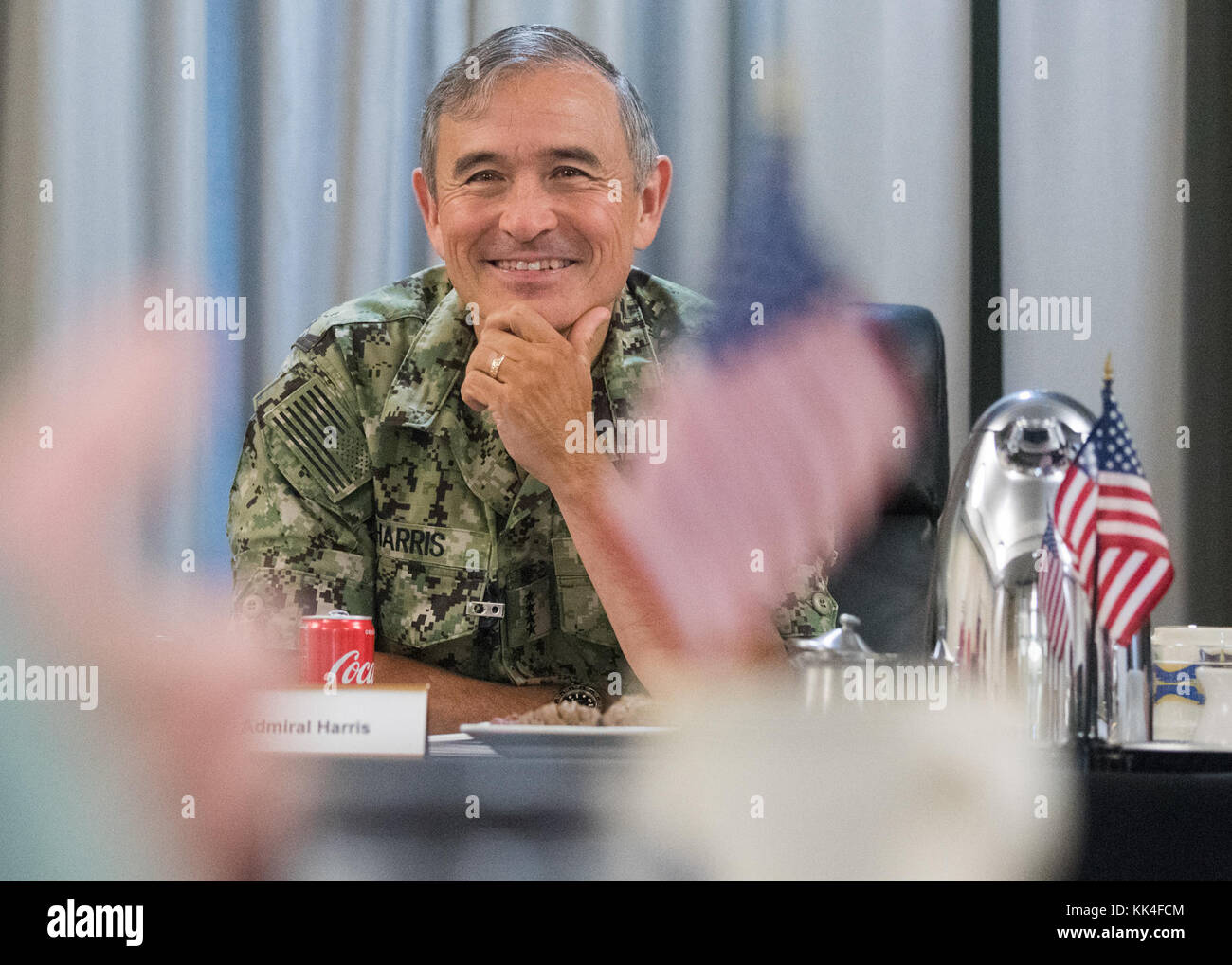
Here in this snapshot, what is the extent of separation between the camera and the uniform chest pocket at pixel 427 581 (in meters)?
1.41

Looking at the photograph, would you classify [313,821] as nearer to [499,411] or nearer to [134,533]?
[499,411]

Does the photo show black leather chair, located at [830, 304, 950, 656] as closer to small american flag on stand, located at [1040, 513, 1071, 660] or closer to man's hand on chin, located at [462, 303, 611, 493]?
man's hand on chin, located at [462, 303, 611, 493]

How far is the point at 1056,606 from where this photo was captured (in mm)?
619

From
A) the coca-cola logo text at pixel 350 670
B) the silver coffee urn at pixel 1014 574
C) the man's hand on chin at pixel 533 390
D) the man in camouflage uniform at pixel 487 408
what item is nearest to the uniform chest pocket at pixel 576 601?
the man in camouflage uniform at pixel 487 408

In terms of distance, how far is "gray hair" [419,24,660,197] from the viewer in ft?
4.73

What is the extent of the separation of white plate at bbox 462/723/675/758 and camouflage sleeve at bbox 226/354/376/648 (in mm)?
631

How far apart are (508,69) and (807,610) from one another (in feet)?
2.30

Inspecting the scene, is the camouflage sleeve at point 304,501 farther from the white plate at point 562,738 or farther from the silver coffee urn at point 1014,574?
the silver coffee urn at point 1014,574

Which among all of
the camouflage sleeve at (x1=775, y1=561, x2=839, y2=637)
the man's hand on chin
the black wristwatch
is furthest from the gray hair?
the black wristwatch

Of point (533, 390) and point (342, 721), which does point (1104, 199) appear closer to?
point (533, 390)

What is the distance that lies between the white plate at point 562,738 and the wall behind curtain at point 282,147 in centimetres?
140

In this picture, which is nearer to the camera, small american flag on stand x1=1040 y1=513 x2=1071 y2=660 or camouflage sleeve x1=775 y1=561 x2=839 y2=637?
small american flag on stand x1=1040 y1=513 x2=1071 y2=660

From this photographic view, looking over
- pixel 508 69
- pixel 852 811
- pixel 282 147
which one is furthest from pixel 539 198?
pixel 852 811
